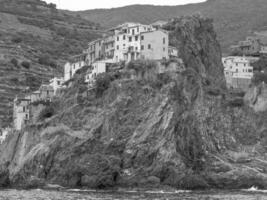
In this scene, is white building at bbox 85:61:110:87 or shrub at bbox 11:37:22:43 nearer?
white building at bbox 85:61:110:87

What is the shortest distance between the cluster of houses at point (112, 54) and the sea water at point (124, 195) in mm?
23485

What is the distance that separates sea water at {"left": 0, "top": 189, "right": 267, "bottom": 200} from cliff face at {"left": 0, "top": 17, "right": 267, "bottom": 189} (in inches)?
216

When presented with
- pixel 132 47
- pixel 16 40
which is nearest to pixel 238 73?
pixel 132 47

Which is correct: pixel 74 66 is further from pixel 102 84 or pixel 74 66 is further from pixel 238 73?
pixel 238 73

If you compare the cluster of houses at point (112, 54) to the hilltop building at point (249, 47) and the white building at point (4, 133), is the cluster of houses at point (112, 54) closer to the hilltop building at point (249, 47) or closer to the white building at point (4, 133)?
the white building at point (4, 133)

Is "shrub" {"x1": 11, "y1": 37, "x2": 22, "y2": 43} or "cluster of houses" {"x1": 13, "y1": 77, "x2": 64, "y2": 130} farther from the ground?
"shrub" {"x1": 11, "y1": 37, "x2": 22, "y2": 43}

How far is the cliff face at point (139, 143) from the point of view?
9525 cm

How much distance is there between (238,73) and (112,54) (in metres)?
27.2

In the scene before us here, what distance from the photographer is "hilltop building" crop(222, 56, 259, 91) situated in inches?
5241

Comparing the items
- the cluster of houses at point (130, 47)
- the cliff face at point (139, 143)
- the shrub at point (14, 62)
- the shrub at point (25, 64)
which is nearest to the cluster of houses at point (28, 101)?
the cliff face at point (139, 143)

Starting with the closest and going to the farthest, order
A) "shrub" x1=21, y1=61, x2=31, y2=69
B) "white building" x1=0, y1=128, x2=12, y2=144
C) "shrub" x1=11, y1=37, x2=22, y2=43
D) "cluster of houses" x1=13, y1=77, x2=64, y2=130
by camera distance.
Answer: "cluster of houses" x1=13, y1=77, x2=64, y2=130, "white building" x1=0, y1=128, x2=12, y2=144, "shrub" x1=21, y1=61, x2=31, y2=69, "shrub" x1=11, y1=37, x2=22, y2=43

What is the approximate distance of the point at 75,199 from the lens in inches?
3115

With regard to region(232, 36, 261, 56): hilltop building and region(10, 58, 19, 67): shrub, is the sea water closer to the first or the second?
region(232, 36, 261, 56): hilltop building

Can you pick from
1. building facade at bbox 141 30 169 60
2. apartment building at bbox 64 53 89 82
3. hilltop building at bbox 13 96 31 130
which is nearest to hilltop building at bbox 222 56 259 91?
apartment building at bbox 64 53 89 82
